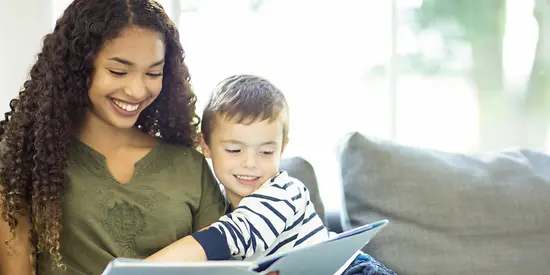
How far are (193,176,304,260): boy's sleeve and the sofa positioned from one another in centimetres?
40

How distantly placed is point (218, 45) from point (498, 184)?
121cm

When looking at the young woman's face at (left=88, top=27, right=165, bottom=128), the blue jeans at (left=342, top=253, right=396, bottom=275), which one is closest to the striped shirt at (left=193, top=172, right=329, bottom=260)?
the blue jeans at (left=342, top=253, right=396, bottom=275)

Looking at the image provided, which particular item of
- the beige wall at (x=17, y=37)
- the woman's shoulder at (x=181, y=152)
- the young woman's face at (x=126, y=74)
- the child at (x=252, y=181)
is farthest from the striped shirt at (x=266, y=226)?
the beige wall at (x=17, y=37)

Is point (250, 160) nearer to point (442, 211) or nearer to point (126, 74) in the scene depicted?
point (126, 74)

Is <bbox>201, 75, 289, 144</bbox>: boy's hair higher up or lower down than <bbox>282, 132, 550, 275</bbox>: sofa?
higher up

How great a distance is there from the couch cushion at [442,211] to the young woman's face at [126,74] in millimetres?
681

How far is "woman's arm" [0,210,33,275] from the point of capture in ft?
4.90

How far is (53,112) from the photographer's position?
150 centimetres

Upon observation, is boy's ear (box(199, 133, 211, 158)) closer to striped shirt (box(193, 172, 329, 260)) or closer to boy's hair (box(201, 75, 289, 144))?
boy's hair (box(201, 75, 289, 144))

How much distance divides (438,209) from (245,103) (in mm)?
705

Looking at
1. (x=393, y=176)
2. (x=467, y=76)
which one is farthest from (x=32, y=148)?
(x=467, y=76)

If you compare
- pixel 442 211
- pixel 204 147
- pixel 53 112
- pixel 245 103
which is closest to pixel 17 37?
pixel 53 112

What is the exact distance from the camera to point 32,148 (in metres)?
1.51

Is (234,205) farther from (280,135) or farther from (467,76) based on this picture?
(467,76)
